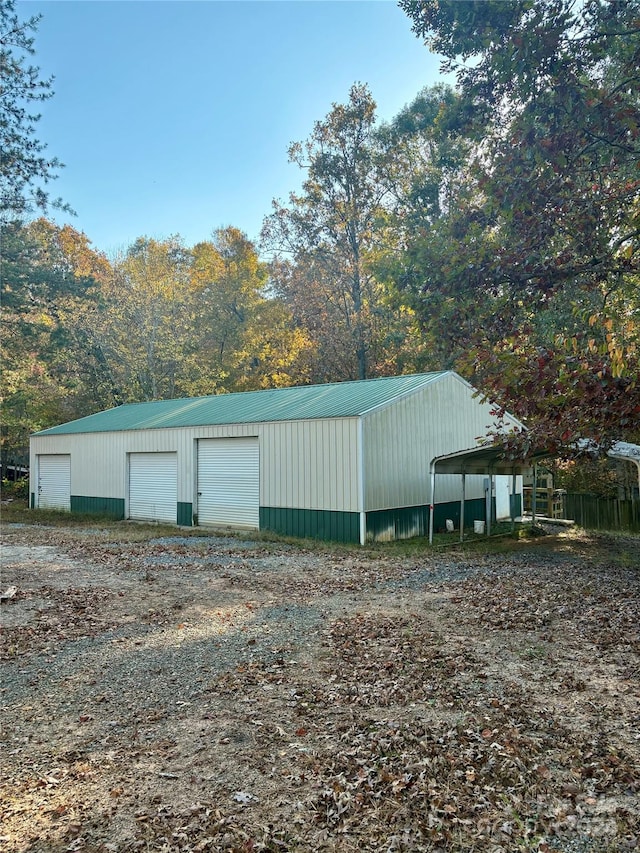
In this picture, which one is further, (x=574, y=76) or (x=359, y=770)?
(x=574, y=76)

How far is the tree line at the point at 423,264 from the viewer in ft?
20.8

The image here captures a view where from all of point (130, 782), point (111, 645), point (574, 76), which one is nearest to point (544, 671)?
point (130, 782)

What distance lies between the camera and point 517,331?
299 inches

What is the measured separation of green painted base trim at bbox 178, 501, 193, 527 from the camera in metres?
16.1

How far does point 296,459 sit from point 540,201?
8.12 m

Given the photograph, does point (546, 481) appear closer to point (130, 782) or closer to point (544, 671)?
point (544, 671)

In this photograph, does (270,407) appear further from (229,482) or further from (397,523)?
(397,523)

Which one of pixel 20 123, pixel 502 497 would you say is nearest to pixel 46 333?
pixel 20 123

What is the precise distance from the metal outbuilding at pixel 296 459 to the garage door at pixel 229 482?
0.09ft

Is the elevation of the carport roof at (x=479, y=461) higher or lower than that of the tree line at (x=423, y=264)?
lower

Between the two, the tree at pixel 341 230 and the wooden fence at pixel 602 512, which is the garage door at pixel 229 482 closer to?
the wooden fence at pixel 602 512

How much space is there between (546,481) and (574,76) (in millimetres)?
15146

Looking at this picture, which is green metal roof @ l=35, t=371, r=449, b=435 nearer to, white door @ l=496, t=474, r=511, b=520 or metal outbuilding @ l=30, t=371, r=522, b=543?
metal outbuilding @ l=30, t=371, r=522, b=543

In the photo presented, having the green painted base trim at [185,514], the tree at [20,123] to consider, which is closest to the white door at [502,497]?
the green painted base trim at [185,514]
